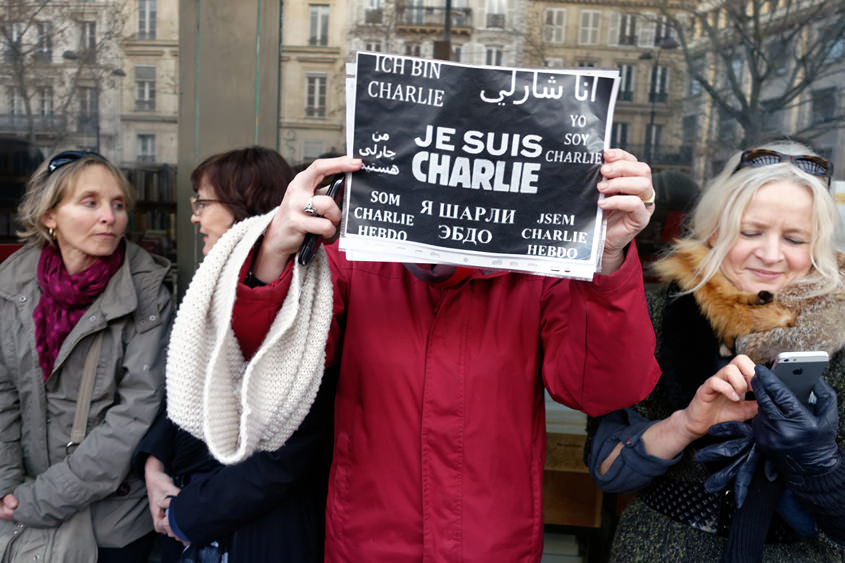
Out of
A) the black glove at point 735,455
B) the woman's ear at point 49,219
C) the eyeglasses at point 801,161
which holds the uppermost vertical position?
the eyeglasses at point 801,161

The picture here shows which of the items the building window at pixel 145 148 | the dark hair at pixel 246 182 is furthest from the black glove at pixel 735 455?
the building window at pixel 145 148

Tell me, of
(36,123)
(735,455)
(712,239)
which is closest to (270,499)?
(735,455)

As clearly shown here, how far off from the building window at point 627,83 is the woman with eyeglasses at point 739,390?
4.58 feet

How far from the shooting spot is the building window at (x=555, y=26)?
127 inches

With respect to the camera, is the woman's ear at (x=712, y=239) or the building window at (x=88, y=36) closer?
the woman's ear at (x=712, y=239)

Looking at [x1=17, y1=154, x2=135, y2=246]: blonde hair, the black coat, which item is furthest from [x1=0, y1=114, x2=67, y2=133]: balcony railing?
Answer: the black coat

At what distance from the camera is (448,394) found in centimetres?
151

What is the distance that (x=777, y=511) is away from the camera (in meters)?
1.70

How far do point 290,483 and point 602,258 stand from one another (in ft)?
3.39

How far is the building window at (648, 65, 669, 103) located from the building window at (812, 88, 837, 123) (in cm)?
68

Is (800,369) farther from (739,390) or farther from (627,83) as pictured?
(627,83)

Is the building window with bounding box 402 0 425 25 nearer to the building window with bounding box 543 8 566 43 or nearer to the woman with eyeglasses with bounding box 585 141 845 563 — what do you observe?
the building window with bounding box 543 8 566 43

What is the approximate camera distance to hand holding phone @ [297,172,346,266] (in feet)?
4.61

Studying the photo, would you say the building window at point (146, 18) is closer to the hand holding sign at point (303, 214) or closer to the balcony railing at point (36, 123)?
the balcony railing at point (36, 123)
